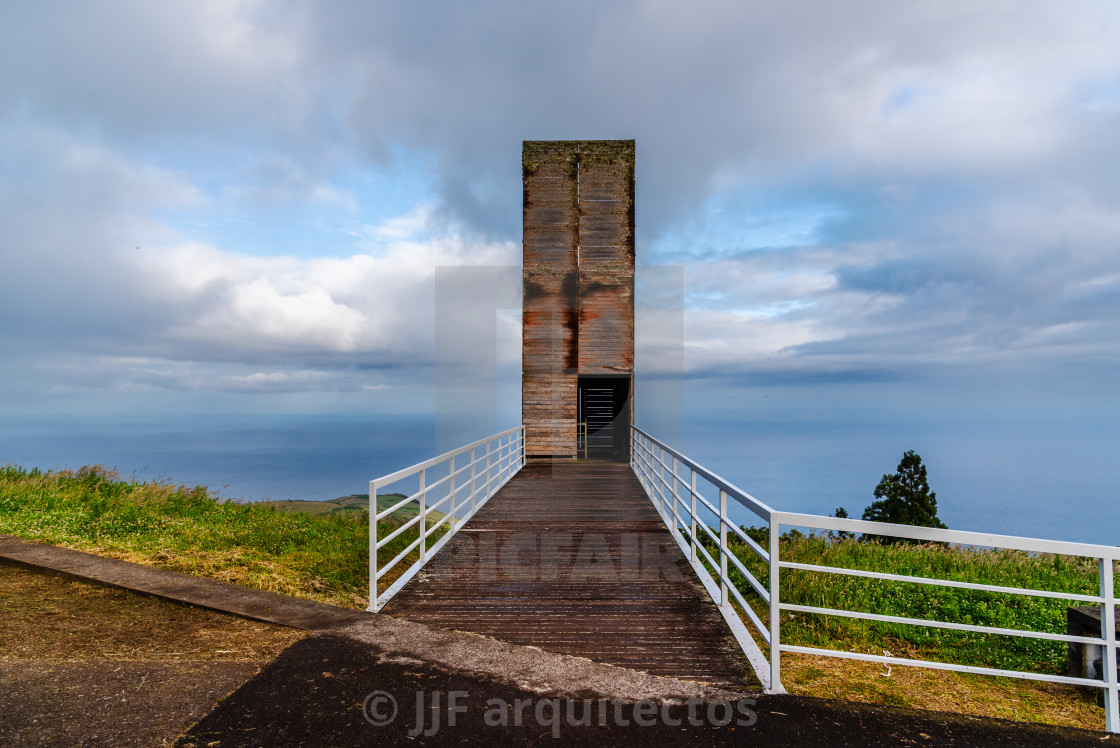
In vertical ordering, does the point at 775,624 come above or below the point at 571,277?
below

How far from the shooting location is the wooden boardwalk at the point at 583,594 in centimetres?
412

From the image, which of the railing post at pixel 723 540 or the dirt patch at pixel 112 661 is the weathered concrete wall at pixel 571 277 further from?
the dirt patch at pixel 112 661

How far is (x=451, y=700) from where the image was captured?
10.8 feet

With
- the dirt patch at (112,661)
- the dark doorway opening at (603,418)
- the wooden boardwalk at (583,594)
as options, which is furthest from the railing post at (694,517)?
the dark doorway opening at (603,418)

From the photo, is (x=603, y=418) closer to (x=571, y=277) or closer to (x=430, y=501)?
(x=571, y=277)

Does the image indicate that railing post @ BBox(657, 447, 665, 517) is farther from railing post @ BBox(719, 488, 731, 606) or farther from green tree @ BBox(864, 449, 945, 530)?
green tree @ BBox(864, 449, 945, 530)

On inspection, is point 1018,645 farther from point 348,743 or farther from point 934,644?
point 348,743

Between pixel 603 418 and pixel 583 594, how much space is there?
1762cm

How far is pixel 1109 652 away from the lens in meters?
3.43

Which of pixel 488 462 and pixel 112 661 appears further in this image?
pixel 488 462

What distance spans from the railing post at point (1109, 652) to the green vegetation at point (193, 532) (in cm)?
598

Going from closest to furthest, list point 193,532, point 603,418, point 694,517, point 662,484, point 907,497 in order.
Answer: point 694,517
point 193,532
point 662,484
point 907,497
point 603,418

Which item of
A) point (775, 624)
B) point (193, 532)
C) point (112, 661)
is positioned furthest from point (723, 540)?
point (193, 532)

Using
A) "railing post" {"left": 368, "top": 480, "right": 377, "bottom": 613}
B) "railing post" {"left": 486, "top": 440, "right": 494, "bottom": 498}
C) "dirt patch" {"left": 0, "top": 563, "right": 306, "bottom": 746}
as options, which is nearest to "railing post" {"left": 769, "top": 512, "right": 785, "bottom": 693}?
"railing post" {"left": 368, "top": 480, "right": 377, "bottom": 613}
